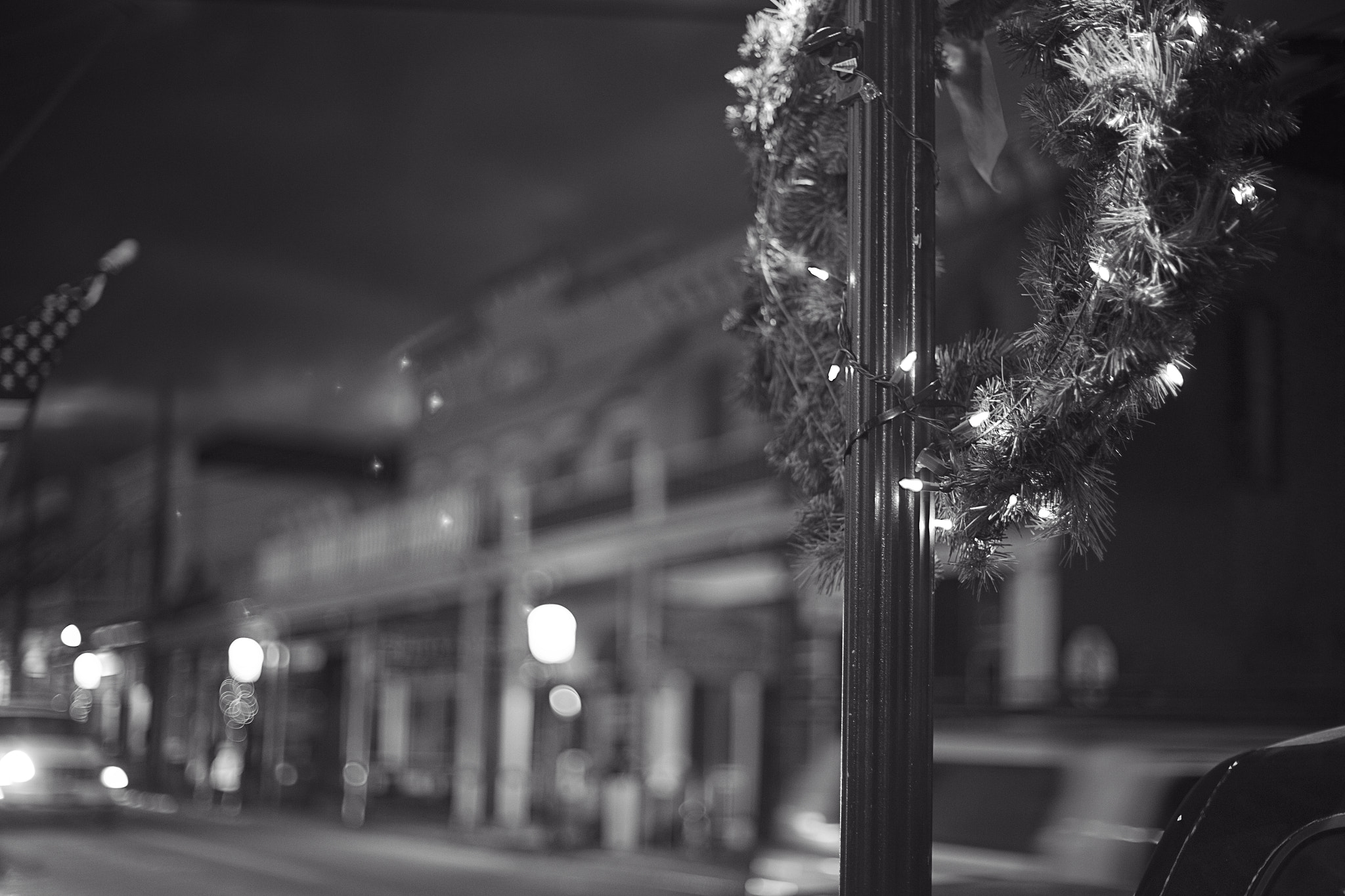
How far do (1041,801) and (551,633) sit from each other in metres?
15.5

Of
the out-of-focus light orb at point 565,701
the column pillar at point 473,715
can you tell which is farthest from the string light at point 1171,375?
the column pillar at point 473,715

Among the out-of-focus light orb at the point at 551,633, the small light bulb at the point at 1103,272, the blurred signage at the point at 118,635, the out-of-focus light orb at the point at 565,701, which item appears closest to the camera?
the small light bulb at the point at 1103,272

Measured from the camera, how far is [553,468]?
2350 centimetres

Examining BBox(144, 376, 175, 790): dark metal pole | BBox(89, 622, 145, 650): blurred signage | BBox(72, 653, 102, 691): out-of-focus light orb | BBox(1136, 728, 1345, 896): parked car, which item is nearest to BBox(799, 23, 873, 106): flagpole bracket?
BBox(1136, 728, 1345, 896): parked car

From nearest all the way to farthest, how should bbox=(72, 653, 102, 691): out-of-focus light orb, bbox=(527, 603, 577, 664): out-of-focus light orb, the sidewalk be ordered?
the sidewalk, bbox=(72, 653, 102, 691): out-of-focus light orb, bbox=(527, 603, 577, 664): out-of-focus light orb

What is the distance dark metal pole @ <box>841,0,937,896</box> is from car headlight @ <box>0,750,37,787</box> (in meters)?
14.9

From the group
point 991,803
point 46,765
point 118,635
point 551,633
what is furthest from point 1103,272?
point 118,635

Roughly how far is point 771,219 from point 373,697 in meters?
25.7

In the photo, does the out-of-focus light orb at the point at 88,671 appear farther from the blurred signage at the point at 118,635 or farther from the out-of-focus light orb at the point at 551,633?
the out-of-focus light orb at the point at 551,633

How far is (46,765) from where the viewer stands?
15141 millimetres

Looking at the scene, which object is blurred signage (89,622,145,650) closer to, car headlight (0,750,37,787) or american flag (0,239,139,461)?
car headlight (0,750,37,787)

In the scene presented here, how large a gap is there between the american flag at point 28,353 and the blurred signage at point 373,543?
16.4 m

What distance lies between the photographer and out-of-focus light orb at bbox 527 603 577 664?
19984mm

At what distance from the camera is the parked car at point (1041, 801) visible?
15.1 ft
